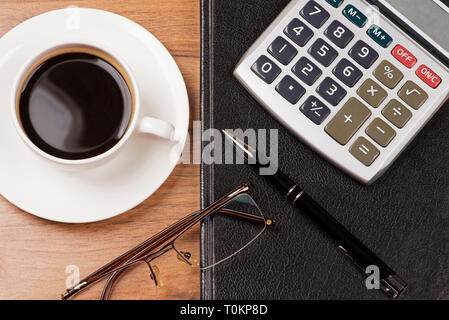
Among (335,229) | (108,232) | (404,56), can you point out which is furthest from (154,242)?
(404,56)

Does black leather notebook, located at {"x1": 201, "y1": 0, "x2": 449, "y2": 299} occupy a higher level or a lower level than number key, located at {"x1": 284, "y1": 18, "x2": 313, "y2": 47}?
lower

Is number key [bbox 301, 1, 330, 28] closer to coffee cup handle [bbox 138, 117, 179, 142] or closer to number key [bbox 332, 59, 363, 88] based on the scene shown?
number key [bbox 332, 59, 363, 88]

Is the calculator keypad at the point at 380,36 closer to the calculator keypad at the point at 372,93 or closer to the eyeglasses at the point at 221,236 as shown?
the calculator keypad at the point at 372,93

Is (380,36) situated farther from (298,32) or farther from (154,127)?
(154,127)

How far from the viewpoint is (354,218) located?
390 millimetres

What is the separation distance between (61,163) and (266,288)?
18 centimetres

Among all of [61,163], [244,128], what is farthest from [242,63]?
[61,163]

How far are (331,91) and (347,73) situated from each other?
20 mm

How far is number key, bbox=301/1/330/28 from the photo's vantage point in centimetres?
38

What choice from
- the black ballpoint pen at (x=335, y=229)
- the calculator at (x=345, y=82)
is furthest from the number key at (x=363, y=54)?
the black ballpoint pen at (x=335, y=229)

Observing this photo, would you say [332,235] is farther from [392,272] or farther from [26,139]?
[26,139]

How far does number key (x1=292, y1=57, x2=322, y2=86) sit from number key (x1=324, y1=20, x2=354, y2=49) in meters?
0.03

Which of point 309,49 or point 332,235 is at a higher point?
point 309,49

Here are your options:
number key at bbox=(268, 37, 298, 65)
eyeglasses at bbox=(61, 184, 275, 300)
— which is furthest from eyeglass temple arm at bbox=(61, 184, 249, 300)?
number key at bbox=(268, 37, 298, 65)
